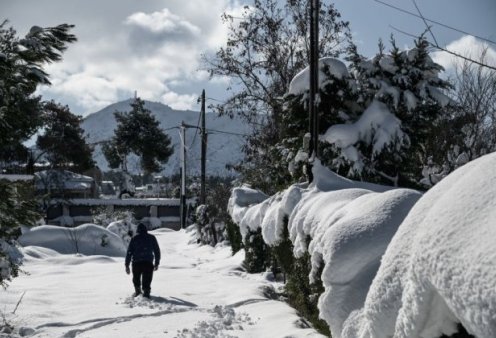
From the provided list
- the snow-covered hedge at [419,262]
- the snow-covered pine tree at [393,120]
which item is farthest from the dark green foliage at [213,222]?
the snow-covered hedge at [419,262]

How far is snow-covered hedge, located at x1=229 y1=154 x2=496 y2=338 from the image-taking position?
193 cm

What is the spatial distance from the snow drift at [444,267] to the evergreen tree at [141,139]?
52070 mm

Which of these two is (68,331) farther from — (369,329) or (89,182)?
(89,182)

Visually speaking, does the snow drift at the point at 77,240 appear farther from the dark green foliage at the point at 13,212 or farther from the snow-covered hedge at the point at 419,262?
the snow-covered hedge at the point at 419,262

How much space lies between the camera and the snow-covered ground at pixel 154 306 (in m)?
6.99

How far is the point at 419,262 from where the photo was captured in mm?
2289

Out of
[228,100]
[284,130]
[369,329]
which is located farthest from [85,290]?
[228,100]

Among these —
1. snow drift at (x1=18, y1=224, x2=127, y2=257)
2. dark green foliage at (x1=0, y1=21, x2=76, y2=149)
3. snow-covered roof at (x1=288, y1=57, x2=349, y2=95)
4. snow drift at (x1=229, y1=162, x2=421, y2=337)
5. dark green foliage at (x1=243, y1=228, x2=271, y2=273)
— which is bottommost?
snow drift at (x1=18, y1=224, x2=127, y2=257)

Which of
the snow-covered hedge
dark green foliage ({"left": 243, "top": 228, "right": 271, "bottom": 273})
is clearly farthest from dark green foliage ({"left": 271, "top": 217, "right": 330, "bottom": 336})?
dark green foliage ({"left": 243, "top": 228, "right": 271, "bottom": 273})

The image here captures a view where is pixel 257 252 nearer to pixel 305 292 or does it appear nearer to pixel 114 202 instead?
pixel 305 292

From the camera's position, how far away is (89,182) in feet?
194

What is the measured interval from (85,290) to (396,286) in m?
9.64

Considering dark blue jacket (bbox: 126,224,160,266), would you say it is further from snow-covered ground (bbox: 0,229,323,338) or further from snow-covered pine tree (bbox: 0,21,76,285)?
snow-covered pine tree (bbox: 0,21,76,285)

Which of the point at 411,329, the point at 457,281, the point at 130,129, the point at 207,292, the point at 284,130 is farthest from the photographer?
the point at 130,129
